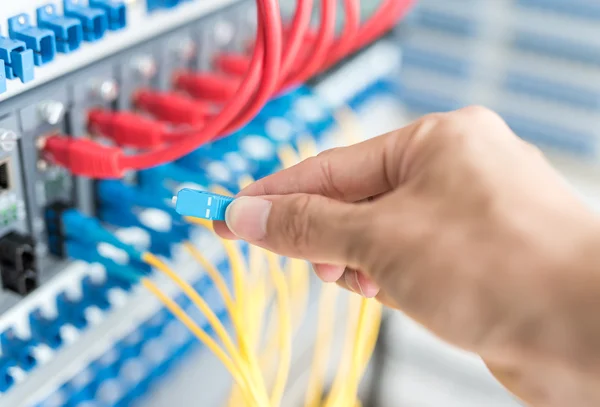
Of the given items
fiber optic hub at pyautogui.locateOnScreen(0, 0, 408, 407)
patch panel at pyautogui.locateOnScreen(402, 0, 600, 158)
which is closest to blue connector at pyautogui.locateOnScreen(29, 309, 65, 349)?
fiber optic hub at pyautogui.locateOnScreen(0, 0, 408, 407)

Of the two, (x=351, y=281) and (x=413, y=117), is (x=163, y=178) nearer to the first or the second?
(x=351, y=281)

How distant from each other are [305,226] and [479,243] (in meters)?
0.09

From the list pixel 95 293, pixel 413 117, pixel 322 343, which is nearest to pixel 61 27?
pixel 95 293

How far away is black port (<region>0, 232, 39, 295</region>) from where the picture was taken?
0.44m

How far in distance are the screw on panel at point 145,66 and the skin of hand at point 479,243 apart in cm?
21

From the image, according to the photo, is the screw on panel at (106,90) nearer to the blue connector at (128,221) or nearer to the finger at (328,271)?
the blue connector at (128,221)

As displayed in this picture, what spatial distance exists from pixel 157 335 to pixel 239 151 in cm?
18

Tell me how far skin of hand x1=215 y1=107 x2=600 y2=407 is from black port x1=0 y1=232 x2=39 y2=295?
17cm

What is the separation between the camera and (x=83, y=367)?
1.71 feet

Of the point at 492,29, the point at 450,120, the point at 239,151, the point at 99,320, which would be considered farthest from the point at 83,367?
the point at 492,29

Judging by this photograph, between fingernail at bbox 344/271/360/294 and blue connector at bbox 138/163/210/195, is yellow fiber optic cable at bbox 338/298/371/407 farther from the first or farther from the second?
blue connector at bbox 138/163/210/195

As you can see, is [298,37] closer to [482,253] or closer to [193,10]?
[193,10]

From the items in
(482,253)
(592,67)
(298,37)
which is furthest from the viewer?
(592,67)

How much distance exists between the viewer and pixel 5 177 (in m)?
0.44
